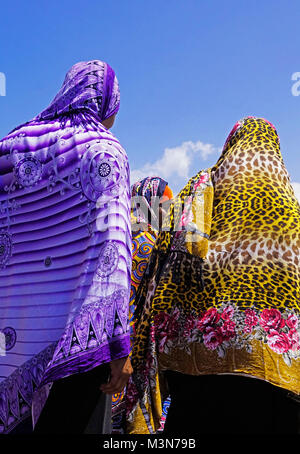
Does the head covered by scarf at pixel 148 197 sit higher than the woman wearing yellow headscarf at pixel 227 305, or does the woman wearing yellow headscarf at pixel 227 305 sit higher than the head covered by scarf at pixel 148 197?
the head covered by scarf at pixel 148 197

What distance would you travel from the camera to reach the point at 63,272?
1920 millimetres

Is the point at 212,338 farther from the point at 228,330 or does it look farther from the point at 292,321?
the point at 292,321

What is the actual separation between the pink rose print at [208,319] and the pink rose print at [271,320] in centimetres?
20

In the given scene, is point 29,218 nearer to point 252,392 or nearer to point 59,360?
point 59,360

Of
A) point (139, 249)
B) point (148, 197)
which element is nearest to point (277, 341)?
point (139, 249)

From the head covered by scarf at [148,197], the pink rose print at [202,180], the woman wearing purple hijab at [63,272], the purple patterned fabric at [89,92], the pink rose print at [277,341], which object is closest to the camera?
the woman wearing purple hijab at [63,272]

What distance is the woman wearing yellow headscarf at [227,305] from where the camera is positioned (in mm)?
2064

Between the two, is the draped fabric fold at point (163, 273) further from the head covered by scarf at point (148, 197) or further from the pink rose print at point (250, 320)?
the head covered by scarf at point (148, 197)

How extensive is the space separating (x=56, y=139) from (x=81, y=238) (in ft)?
1.45

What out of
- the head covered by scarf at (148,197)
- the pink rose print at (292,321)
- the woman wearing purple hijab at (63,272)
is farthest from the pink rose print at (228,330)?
the head covered by scarf at (148,197)

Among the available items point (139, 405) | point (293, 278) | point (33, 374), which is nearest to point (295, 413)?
point (293, 278)

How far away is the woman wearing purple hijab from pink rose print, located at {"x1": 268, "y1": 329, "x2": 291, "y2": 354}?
2.13ft

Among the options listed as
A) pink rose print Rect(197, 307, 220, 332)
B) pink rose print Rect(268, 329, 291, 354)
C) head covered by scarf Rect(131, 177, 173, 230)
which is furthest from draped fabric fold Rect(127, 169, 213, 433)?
head covered by scarf Rect(131, 177, 173, 230)

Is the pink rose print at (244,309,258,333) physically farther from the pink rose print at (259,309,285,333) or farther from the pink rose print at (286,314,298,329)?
the pink rose print at (286,314,298,329)
